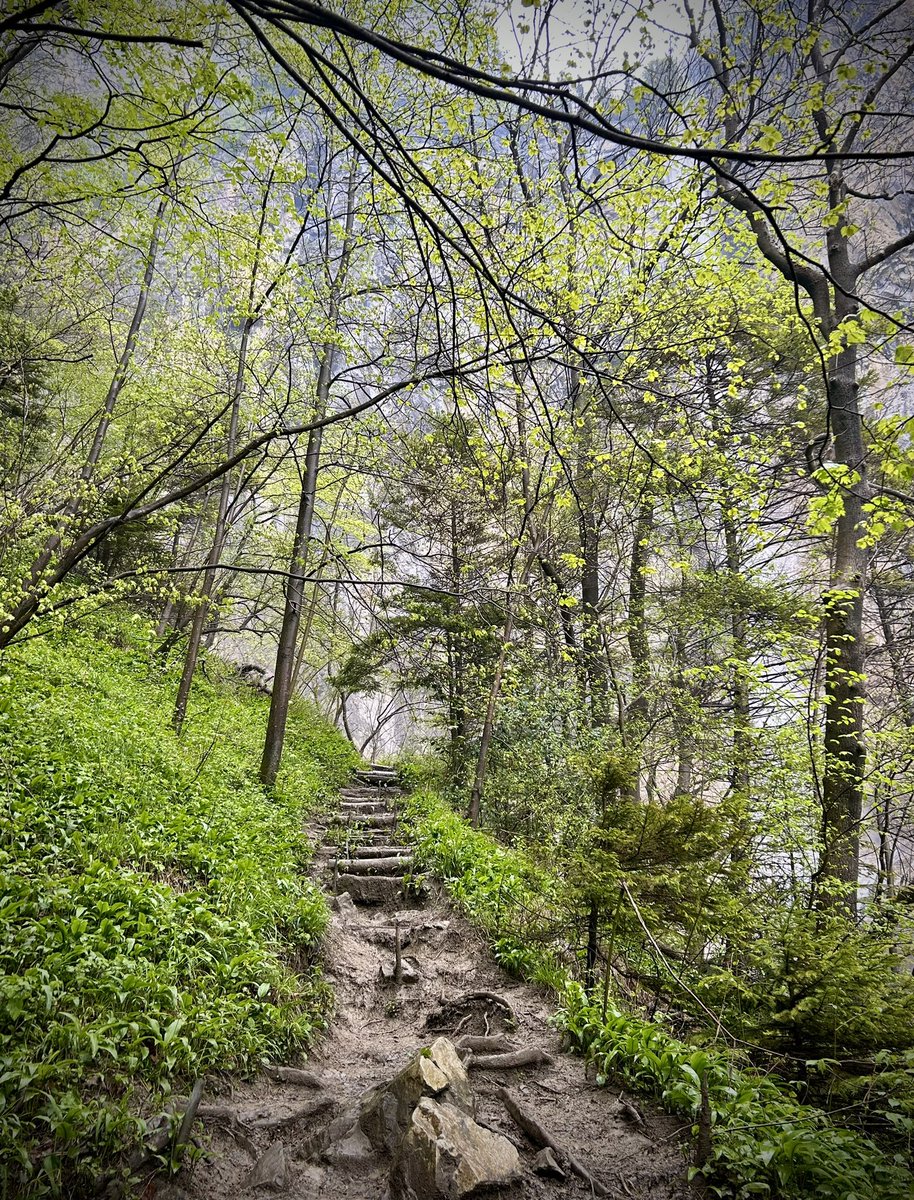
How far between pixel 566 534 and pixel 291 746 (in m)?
7.76

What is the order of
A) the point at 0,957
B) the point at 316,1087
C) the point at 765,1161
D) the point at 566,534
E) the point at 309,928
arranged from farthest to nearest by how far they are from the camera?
the point at 566,534 → the point at 309,928 → the point at 316,1087 → the point at 0,957 → the point at 765,1161

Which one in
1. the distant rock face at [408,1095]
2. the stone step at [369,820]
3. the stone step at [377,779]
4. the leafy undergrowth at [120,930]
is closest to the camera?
the leafy undergrowth at [120,930]

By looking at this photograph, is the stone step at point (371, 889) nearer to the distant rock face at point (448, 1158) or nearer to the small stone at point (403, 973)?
the small stone at point (403, 973)

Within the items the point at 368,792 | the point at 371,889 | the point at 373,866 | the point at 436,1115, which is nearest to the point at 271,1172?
the point at 436,1115

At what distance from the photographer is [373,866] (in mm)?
6984

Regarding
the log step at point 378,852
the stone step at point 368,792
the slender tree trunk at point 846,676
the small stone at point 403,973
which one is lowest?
the small stone at point 403,973

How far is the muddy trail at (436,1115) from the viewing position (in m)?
2.36

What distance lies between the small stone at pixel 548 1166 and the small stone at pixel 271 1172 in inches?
44.9

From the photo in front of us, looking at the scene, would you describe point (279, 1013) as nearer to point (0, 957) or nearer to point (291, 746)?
point (0, 957)

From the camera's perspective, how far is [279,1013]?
11.4 ft

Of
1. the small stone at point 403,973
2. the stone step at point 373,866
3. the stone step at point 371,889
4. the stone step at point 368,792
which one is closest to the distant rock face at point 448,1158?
the small stone at point 403,973

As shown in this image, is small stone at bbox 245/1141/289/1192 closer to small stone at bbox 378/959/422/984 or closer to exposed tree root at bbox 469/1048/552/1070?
exposed tree root at bbox 469/1048/552/1070

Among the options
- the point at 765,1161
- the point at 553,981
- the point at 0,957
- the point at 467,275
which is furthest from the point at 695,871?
the point at 467,275

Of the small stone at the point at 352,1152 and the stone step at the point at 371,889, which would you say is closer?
the small stone at the point at 352,1152
